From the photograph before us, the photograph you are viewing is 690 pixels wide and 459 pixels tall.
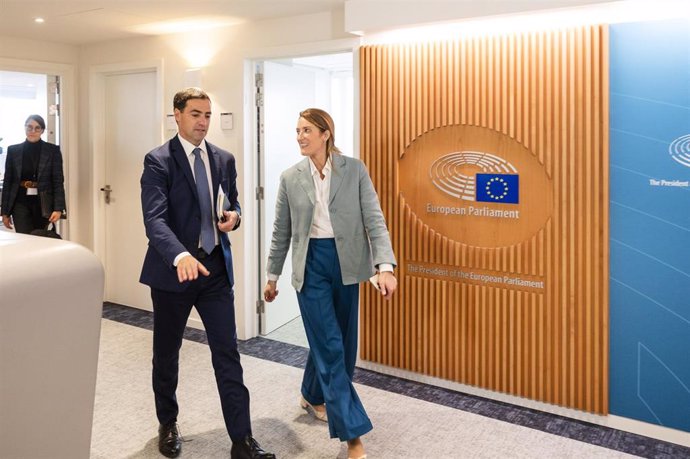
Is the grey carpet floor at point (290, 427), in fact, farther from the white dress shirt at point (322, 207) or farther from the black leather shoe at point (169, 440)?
the white dress shirt at point (322, 207)

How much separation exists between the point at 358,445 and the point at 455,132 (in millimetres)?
1927

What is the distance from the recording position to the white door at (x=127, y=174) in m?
5.40

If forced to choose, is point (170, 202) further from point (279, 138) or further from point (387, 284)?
point (279, 138)

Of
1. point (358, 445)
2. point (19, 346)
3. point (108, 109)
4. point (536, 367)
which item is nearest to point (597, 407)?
point (536, 367)

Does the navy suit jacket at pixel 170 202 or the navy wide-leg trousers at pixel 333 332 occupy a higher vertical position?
the navy suit jacket at pixel 170 202

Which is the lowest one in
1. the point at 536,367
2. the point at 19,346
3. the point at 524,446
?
the point at 524,446

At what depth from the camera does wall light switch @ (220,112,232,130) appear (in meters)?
4.61

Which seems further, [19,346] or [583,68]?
[583,68]

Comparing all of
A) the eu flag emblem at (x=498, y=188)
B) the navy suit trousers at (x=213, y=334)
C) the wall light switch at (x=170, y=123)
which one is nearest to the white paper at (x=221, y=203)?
the navy suit trousers at (x=213, y=334)

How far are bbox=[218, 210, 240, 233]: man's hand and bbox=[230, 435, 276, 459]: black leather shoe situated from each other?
0.96m

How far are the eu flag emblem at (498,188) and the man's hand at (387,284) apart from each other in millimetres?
1068

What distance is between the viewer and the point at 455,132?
3.50m

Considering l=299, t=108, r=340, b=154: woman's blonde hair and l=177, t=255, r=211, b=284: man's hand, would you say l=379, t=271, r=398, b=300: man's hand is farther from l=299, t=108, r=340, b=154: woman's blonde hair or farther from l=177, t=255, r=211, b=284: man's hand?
l=177, t=255, r=211, b=284: man's hand

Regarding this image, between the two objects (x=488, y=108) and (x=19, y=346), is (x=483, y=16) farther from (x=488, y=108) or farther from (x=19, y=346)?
(x=19, y=346)
